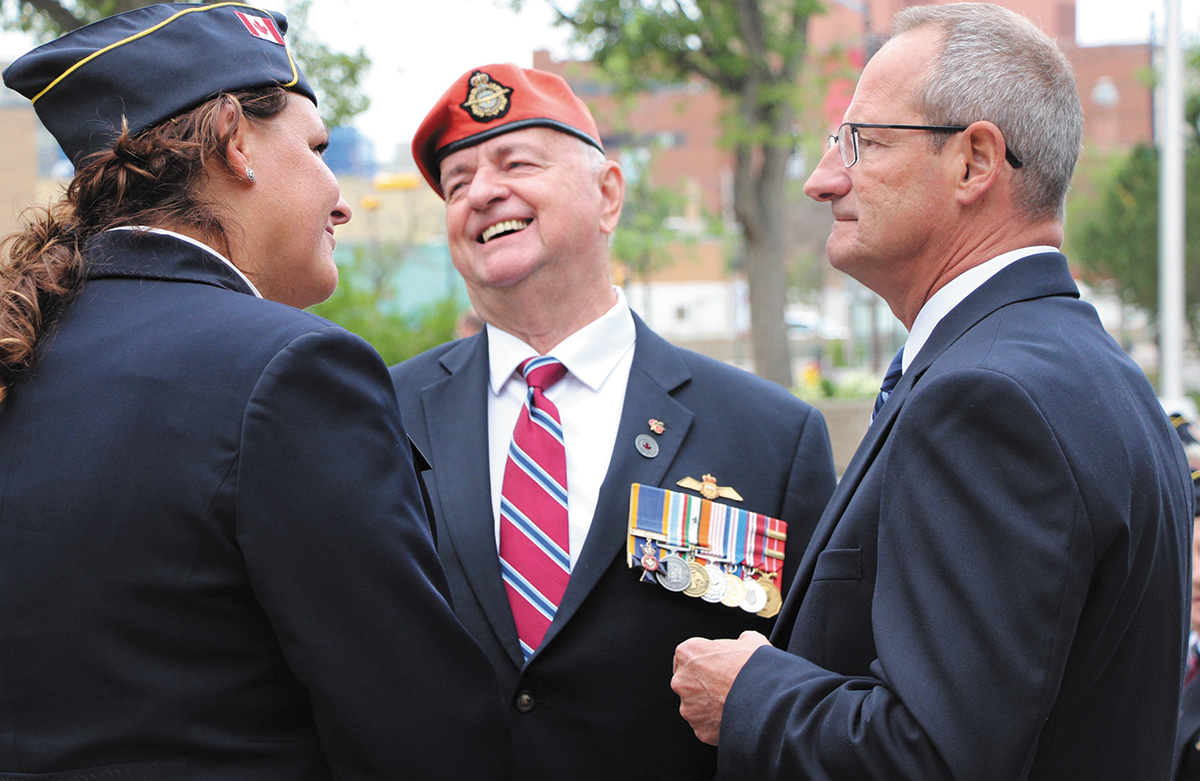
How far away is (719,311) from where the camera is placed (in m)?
43.2

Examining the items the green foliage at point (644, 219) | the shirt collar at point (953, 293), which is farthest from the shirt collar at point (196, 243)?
the green foliage at point (644, 219)

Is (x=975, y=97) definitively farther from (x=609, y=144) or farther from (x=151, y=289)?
(x=609, y=144)

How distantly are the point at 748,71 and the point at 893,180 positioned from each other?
900cm

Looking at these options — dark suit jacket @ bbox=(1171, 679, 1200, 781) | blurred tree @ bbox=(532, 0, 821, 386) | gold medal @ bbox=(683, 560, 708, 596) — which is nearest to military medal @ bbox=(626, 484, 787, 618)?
gold medal @ bbox=(683, 560, 708, 596)

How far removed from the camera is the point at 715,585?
2303 millimetres

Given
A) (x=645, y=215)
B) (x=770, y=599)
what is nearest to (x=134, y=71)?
(x=770, y=599)

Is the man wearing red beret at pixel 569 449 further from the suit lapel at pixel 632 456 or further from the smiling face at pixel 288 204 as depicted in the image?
the smiling face at pixel 288 204

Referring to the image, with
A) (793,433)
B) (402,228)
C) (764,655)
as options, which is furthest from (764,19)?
(402,228)

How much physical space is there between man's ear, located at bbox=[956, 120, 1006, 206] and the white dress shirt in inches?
41.0

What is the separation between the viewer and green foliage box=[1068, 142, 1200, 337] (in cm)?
1513

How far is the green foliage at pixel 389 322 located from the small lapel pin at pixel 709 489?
758 centimetres

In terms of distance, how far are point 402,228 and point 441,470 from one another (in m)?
22.7

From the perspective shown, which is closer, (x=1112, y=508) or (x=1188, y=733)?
(x=1112, y=508)

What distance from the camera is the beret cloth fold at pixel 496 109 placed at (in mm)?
2701
